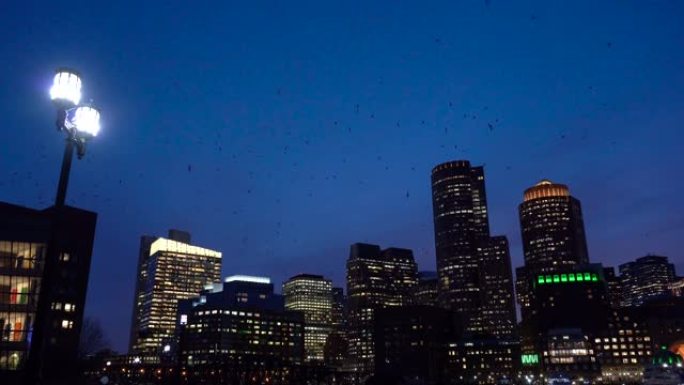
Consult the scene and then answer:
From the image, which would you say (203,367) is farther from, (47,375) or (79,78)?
(79,78)

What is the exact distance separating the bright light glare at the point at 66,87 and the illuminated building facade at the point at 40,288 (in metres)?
2.74

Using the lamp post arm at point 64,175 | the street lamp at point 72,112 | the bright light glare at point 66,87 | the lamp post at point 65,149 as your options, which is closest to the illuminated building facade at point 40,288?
the lamp post at point 65,149

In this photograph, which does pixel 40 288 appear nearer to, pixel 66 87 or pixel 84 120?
pixel 84 120

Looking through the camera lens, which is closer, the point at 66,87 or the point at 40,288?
the point at 40,288

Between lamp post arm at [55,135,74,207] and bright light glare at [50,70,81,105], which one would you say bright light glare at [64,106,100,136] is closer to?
bright light glare at [50,70,81,105]

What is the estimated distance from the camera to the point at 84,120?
556 inches

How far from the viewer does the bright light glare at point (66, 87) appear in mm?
13859

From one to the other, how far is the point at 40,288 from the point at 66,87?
4.97 metres

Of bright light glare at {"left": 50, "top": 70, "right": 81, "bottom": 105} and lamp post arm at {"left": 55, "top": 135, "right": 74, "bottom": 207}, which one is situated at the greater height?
bright light glare at {"left": 50, "top": 70, "right": 81, "bottom": 105}

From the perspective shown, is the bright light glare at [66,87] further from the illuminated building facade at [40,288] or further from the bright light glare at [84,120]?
the illuminated building facade at [40,288]

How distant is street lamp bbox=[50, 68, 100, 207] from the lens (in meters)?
13.7

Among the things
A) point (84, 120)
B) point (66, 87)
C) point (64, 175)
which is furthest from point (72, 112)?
A: point (64, 175)

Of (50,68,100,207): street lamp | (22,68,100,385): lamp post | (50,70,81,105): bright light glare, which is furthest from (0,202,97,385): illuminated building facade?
(50,70,81,105): bright light glare

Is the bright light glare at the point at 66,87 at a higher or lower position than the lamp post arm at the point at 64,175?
higher
